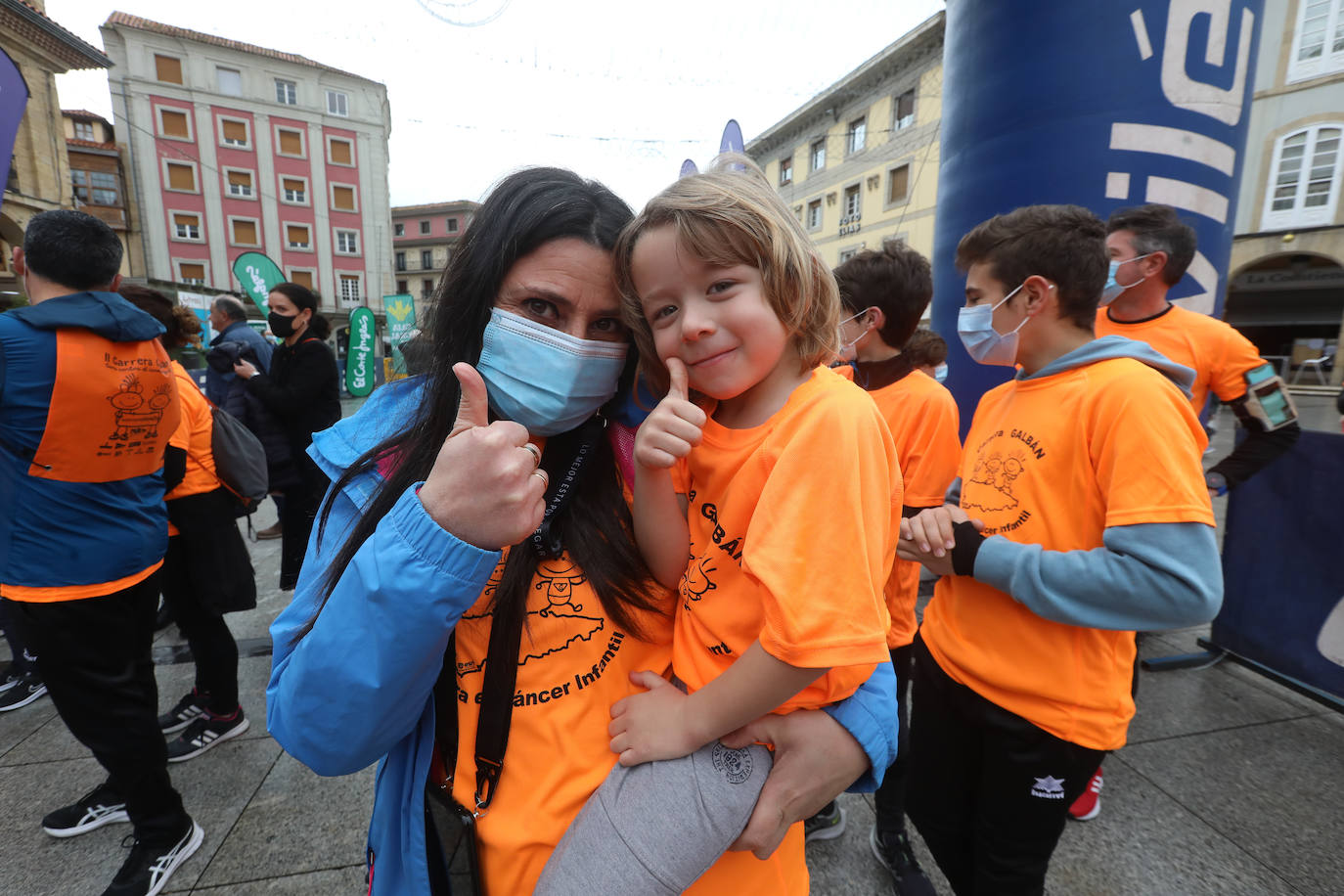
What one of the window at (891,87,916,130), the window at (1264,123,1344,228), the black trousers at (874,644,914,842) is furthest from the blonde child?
the window at (1264,123,1344,228)

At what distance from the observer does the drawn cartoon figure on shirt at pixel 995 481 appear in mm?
1613

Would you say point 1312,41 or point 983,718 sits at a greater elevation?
point 1312,41

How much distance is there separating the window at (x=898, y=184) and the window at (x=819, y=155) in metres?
3.50

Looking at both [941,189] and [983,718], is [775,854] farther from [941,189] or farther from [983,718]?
[941,189]

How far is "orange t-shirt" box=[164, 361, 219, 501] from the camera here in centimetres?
285

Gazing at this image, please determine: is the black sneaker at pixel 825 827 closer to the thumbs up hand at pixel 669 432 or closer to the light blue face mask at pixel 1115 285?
the thumbs up hand at pixel 669 432

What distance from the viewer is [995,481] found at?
1676 millimetres

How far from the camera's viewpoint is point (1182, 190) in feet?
12.6

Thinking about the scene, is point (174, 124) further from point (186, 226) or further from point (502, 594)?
point (502, 594)

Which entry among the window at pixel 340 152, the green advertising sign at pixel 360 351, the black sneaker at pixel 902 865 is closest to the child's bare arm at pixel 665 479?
the black sneaker at pixel 902 865

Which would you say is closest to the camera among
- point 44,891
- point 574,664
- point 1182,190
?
point 574,664

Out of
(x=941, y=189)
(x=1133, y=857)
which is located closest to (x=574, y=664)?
(x=1133, y=857)

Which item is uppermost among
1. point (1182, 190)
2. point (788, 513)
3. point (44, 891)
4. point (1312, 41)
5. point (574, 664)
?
point (1312, 41)

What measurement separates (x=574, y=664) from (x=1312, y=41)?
1004 inches
